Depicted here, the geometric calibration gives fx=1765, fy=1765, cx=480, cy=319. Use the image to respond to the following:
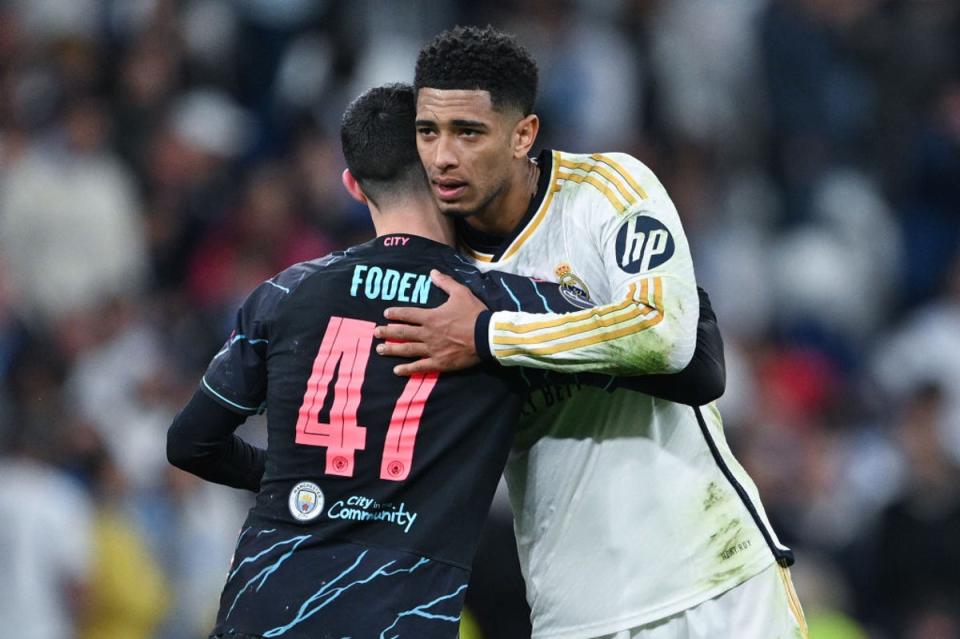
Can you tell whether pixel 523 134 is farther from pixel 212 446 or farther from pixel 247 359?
pixel 212 446

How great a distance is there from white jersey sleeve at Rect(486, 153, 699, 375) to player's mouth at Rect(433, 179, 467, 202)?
0.34m

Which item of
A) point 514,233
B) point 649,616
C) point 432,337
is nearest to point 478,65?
point 514,233

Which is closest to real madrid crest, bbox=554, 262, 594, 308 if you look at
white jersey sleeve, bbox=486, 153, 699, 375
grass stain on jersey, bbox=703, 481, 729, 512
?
white jersey sleeve, bbox=486, 153, 699, 375

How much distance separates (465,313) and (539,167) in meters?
0.65

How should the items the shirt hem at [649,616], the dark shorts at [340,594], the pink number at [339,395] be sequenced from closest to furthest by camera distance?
the dark shorts at [340,594]
the pink number at [339,395]
the shirt hem at [649,616]

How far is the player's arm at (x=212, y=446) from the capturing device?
15.0ft

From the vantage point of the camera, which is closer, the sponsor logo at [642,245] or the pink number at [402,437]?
the pink number at [402,437]

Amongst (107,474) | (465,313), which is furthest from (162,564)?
(465,313)

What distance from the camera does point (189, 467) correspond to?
4695mm

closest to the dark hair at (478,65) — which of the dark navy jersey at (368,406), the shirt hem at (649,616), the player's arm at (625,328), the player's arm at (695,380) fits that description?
the dark navy jersey at (368,406)

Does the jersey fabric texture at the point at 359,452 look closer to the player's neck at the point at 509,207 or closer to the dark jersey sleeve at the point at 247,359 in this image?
the dark jersey sleeve at the point at 247,359

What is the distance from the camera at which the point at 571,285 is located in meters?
4.66

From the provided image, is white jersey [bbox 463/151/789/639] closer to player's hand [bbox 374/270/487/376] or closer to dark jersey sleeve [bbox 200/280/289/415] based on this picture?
player's hand [bbox 374/270/487/376]

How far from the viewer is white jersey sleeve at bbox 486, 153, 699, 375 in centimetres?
432
